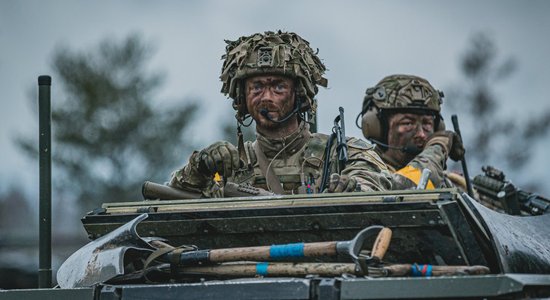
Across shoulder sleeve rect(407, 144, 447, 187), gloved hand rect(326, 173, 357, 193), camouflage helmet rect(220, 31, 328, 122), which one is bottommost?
gloved hand rect(326, 173, 357, 193)

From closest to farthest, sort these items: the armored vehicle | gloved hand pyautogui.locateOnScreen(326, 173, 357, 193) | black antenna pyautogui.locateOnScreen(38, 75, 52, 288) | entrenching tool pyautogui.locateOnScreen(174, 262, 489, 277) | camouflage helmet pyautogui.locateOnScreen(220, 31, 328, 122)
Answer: the armored vehicle < entrenching tool pyautogui.locateOnScreen(174, 262, 489, 277) < gloved hand pyautogui.locateOnScreen(326, 173, 357, 193) < black antenna pyautogui.locateOnScreen(38, 75, 52, 288) < camouflage helmet pyautogui.locateOnScreen(220, 31, 328, 122)

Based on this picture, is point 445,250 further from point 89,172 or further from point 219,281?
point 89,172

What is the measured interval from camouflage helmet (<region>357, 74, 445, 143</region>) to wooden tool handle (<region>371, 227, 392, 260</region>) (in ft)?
18.6

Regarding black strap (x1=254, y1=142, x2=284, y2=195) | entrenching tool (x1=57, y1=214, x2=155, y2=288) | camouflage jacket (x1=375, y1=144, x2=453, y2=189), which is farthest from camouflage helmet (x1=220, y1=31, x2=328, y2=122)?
entrenching tool (x1=57, y1=214, x2=155, y2=288)

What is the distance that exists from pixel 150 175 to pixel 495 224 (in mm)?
24966

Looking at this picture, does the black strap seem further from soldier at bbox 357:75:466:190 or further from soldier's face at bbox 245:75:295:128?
soldier at bbox 357:75:466:190

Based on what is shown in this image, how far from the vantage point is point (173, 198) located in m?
8.56

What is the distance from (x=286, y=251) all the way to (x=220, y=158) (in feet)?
5.57

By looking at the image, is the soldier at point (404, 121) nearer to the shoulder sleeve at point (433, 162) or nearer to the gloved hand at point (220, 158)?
the shoulder sleeve at point (433, 162)

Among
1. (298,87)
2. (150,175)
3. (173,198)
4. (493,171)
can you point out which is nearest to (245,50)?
(298,87)

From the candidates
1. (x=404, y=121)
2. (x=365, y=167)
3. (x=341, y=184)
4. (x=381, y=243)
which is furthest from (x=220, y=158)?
(x=404, y=121)

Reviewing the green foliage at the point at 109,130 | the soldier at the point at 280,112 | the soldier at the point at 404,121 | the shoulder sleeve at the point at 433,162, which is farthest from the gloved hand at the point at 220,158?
the green foliage at the point at 109,130

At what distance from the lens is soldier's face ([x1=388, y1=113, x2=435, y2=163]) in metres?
12.4

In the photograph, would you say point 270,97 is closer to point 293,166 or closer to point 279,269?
point 293,166
